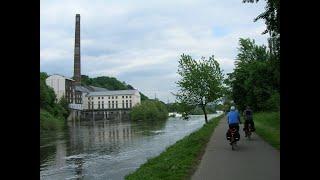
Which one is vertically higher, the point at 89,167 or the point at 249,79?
the point at 249,79

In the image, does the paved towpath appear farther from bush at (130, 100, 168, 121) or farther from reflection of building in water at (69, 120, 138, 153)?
bush at (130, 100, 168, 121)

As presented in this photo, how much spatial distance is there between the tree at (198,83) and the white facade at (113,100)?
123262mm

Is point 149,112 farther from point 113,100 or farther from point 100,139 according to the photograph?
point 100,139

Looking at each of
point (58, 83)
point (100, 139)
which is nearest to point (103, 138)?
point (100, 139)

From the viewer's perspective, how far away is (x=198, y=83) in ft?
133

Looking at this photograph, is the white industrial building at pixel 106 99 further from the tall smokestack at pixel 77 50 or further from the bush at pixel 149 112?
the bush at pixel 149 112

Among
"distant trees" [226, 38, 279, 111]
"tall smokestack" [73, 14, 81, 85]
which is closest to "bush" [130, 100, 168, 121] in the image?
"tall smokestack" [73, 14, 81, 85]

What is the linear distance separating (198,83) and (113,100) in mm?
127713

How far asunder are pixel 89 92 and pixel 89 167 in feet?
476

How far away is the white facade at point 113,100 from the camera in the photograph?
541 ft

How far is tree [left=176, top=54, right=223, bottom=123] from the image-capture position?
40562mm

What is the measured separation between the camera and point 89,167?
20719 mm
